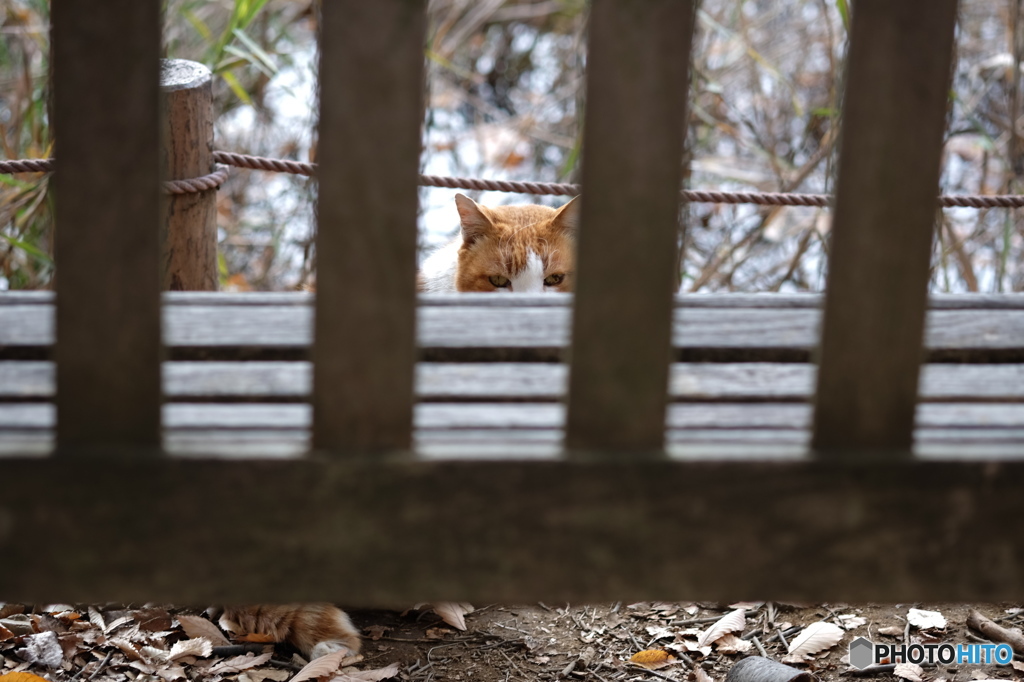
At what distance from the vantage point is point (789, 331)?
1.45 metres

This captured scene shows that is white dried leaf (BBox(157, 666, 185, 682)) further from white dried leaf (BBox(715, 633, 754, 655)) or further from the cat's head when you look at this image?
the cat's head

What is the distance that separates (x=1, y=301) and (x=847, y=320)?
1156 millimetres

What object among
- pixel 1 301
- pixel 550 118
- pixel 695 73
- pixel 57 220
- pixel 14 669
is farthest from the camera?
pixel 550 118

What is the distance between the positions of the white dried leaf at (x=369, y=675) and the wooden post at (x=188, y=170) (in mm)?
1133

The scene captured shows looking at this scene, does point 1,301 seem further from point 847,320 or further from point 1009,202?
point 1009,202

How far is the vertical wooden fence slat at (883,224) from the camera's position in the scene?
3.05 feet

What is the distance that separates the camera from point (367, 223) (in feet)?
3.12

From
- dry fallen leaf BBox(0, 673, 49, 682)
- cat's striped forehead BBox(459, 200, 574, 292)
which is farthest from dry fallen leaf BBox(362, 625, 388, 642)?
cat's striped forehead BBox(459, 200, 574, 292)

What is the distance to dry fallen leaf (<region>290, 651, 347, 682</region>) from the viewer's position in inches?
81.7

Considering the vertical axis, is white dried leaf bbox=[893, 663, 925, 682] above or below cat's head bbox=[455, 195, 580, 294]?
below

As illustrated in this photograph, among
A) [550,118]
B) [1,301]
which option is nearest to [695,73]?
[550,118]

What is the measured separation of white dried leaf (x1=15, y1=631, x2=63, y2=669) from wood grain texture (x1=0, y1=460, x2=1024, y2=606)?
1.27 m

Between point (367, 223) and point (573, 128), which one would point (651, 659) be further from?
point (573, 128)

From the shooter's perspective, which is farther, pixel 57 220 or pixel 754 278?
pixel 754 278
